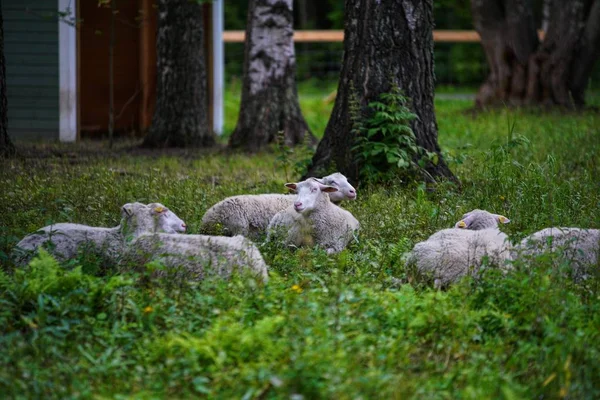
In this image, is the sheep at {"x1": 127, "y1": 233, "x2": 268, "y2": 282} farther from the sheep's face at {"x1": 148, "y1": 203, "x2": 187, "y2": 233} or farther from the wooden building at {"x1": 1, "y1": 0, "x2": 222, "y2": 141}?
the wooden building at {"x1": 1, "y1": 0, "x2": 222, "y2": 141}

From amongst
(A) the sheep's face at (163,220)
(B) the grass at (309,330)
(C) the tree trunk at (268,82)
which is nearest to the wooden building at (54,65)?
(C) the tree trunk at (268,82)

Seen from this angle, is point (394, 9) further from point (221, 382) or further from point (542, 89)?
point (542, 89)

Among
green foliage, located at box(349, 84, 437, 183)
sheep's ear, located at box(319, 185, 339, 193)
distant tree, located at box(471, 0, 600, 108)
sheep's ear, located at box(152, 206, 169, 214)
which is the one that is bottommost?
sheep's ear, located at box(152, 206, 169, 214)

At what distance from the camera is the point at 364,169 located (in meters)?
8.67

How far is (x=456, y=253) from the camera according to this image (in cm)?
563

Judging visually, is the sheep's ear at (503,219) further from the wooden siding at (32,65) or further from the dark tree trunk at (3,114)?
the wooden siding at (32,65)

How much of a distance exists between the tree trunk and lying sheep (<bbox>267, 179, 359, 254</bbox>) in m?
5.74

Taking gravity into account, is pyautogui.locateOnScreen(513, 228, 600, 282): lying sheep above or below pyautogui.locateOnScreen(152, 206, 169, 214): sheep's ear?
below

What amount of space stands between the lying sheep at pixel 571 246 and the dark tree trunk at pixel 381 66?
A: 288 cm

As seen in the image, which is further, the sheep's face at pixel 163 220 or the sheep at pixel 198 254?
the sheep's face at pixel 163 220

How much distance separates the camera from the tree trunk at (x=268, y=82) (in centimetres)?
1277

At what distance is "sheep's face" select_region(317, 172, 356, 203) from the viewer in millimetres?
7422

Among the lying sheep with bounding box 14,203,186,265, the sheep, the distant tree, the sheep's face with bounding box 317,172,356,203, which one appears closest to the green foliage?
the sheep's face with bounding box 317,172,356,203

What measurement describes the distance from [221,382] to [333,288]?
115cm
